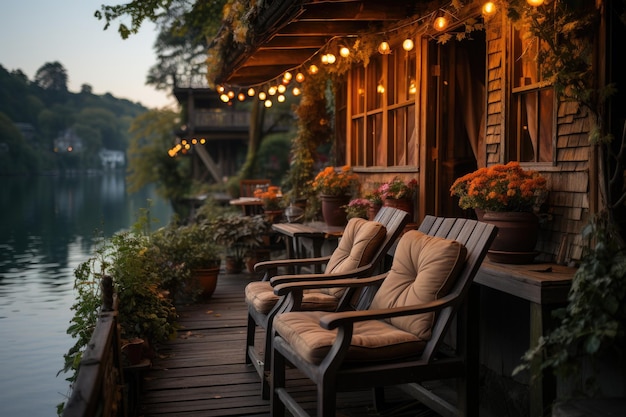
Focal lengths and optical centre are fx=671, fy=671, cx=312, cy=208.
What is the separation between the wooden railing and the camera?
7.56 feet

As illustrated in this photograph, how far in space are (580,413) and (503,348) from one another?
5.58ft

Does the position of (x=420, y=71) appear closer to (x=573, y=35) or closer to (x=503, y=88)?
(x=503, y=88)

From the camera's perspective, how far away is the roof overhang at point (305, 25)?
549cm

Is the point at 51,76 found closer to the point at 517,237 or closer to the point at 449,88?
the point at 449,88

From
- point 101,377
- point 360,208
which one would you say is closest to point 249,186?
point 360,208

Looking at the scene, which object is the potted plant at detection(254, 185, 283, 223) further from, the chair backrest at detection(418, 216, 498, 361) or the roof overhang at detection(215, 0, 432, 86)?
the chair backrest at detection(418, 216, 498, 361)

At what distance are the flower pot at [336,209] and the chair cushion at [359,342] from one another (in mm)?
3992

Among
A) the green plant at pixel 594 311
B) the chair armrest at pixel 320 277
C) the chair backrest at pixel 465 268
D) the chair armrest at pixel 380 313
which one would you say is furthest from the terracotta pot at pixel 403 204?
the green plant at pixel 594 311

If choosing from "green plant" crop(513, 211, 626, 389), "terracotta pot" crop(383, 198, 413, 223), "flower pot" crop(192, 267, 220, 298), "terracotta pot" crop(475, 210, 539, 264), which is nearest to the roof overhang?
"terracotta pot" crop(383, 198, 413, 223)

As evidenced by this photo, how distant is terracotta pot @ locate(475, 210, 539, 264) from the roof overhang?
2304mm

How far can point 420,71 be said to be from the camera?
6164mm

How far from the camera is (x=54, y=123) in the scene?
61.1 meters

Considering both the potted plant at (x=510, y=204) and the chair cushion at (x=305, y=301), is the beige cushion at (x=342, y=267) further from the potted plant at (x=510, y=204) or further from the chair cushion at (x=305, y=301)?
the potted plant at (x=510, y=204)

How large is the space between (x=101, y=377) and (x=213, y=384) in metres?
2.04
